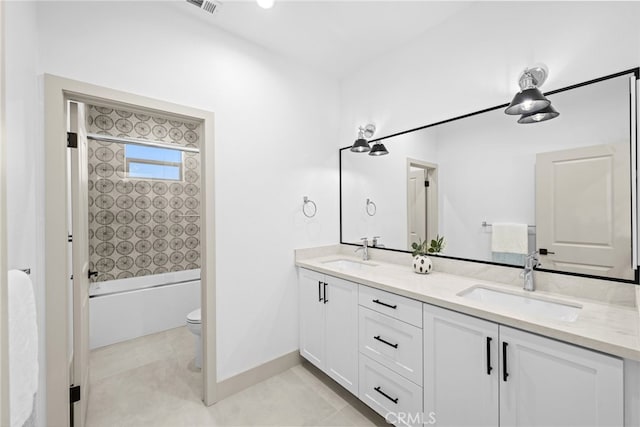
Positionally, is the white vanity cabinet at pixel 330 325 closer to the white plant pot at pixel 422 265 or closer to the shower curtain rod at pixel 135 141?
the white plant pot at pixel 422 265

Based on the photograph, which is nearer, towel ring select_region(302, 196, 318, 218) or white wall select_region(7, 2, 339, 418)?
white wall select_region(7, 2, 339, 418)

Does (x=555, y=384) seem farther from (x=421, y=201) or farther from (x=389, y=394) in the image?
(x=421, y=201)

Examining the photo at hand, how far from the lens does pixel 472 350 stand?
49.2 inches

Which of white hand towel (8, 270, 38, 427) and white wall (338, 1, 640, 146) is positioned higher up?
white wall (338, 1, 640, 146)

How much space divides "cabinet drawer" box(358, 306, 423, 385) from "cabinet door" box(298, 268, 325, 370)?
1.41ft

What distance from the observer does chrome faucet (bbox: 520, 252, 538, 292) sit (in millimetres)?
1478

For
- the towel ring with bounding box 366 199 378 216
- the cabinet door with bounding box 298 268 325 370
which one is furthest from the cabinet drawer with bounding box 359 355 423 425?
the towel ring with bounding box 366 199 378 216

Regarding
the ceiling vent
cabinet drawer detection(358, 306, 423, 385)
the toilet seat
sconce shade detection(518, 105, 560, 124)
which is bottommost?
the toilet seat

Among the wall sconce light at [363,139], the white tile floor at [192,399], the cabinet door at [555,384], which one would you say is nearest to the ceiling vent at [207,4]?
the wall sconce light at [363,139]

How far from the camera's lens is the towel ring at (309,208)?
8.11 feet

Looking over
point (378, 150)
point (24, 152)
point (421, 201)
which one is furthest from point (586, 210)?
point (24, 152)

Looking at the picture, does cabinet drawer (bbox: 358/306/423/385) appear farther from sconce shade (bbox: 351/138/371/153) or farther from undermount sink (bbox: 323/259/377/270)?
sconce shade (bbox: 351/138/371/153)

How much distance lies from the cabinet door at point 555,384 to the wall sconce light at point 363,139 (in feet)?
5.32

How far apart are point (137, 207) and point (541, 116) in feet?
12.1
